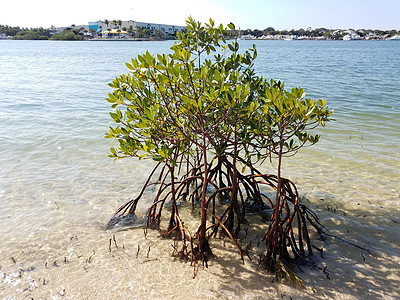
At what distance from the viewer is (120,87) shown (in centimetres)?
351

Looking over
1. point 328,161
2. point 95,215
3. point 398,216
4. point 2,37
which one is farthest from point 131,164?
point 2,37

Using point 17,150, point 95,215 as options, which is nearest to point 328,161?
point 95,215

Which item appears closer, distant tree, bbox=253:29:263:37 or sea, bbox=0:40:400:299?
sea, bbox=0:40:400:299

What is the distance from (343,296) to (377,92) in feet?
47.6

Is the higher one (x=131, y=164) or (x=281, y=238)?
(x=281, y=238)

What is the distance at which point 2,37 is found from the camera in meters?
115

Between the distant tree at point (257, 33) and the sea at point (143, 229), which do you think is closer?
the sea at point (143, 229)

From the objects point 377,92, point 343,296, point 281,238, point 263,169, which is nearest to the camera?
point 343,296

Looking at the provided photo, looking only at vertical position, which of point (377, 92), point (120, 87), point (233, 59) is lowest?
point (377, 92)

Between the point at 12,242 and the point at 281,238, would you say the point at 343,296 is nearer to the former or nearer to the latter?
the point at 281,238

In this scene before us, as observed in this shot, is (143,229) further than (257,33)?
No

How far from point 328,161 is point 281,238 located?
3.72 metres

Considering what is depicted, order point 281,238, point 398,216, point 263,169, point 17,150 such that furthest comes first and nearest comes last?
point 17,150 < point 263,169 < point 398,216 < point 281,238

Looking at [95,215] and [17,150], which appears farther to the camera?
[17,150]
